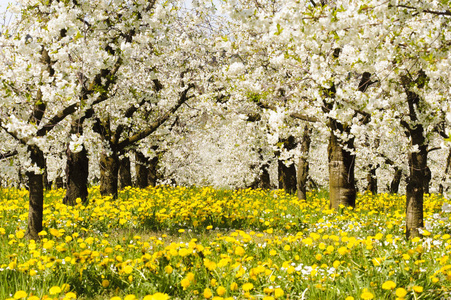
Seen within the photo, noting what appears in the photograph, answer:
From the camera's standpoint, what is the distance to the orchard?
387 cm

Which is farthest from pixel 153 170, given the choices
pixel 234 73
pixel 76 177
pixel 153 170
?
pixel 234 73

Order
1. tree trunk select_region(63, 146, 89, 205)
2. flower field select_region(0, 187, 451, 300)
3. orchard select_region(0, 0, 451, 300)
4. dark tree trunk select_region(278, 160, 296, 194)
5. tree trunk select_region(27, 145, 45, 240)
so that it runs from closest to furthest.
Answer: flower field select_region(0, 187, 451, 300), orchard select_region(0, 0, 451, 300), tree trunk select_region(27, 145, 45, 240), tree trunk select_region(63, 146, 89, 205), dark tree trunk select_region(278, 160, 296, 194)

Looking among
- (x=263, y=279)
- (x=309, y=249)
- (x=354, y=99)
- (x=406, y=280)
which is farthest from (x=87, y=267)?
(x=354, y=99)

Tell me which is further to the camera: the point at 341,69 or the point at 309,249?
the point at 341,69

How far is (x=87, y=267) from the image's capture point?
4242 mm

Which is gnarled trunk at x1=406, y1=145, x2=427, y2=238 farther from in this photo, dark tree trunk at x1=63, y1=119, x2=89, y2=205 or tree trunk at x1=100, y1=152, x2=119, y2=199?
tree trunk at x1=100, y1=152, x2=119, y2=199

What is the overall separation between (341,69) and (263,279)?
4.12m

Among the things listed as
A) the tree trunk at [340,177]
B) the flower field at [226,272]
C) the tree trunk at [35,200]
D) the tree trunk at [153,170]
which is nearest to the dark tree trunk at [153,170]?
the tree trunk at [153,170]

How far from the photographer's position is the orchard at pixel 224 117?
3.87 meters

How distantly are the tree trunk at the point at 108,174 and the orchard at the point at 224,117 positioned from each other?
43mm

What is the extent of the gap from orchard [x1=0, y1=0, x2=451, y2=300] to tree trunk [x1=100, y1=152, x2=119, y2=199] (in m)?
0.04

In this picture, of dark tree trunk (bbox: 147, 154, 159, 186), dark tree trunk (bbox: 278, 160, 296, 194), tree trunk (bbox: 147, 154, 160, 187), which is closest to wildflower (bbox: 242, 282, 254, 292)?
dark tree trunk (bbox: 278, 160, 296, 194)

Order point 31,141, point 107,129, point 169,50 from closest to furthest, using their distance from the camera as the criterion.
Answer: point 31,141 → point 107,129 → point 169,50

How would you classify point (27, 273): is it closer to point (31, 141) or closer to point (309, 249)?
point (31, 141)
